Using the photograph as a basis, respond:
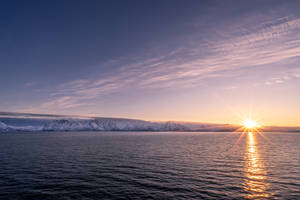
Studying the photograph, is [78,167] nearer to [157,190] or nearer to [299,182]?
[157,190]

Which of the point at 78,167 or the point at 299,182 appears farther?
the point at 78,167

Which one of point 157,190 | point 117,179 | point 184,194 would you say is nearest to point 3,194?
point 117,179

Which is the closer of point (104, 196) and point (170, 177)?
point (104, 196)

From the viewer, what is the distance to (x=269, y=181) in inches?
1361

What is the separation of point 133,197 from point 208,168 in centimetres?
2576

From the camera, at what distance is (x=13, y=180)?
112ft

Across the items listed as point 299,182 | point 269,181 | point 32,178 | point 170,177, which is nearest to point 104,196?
point 170,177

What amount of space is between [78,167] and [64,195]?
→ 2029 centimetres

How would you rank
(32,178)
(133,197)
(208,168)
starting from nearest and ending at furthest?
(133,197), (32,178), (208,168)

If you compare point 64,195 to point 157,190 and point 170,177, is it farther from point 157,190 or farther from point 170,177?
point 170,177

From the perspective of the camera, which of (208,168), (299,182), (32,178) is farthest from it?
(208,168)

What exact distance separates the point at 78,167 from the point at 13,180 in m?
14.5

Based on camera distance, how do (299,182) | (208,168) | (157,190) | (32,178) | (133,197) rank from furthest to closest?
(208,168) → (32,178) → (299,182) → (157,190) → (133,197)

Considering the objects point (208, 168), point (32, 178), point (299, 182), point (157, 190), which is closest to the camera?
point (157, 190)
